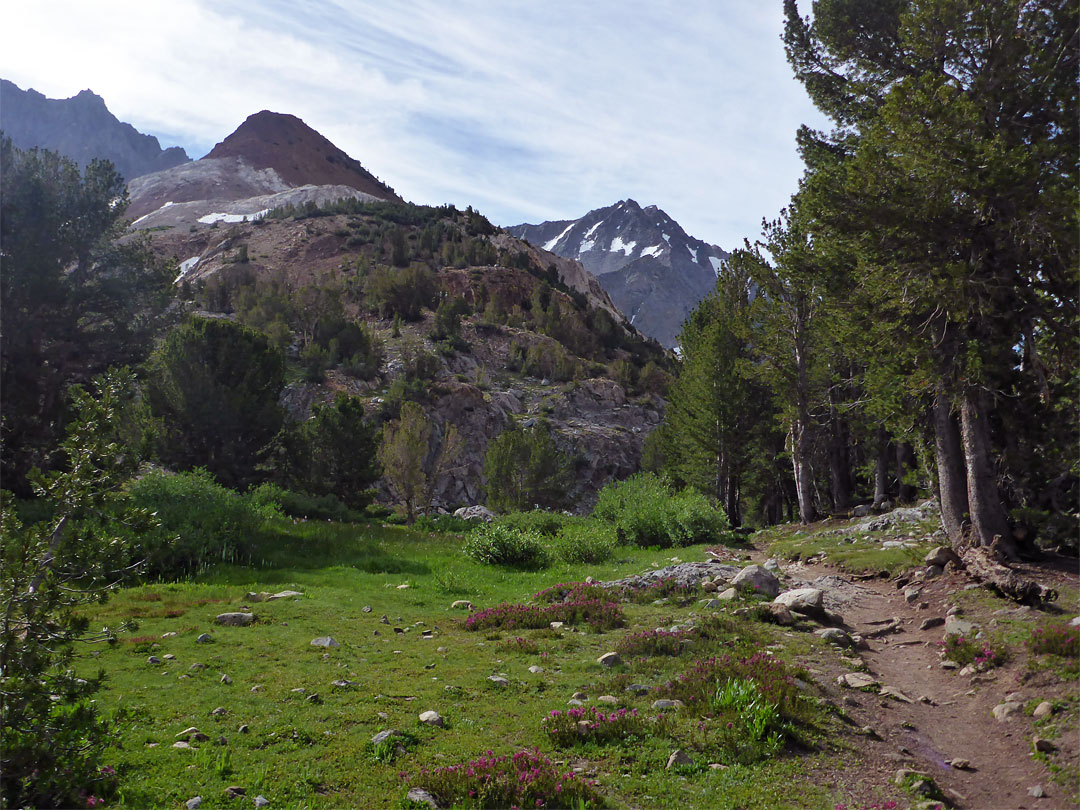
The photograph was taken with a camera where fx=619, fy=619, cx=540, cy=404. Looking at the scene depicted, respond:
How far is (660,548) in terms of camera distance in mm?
24109

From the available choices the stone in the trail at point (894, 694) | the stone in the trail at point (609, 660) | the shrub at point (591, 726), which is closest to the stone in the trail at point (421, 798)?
the shrub at point (591, 726)

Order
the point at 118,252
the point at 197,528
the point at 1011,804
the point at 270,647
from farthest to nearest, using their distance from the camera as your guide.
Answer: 1. the point at 118,252
2. the point at 197,528
3. the point at 270,647
4. the point at 1011,804

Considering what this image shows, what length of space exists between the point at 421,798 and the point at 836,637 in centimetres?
685

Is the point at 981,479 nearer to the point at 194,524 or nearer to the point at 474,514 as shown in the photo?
the point at 194,524

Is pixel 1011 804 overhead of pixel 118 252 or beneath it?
beneath

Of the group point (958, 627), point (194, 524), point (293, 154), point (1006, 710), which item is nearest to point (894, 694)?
point (1006, 710)

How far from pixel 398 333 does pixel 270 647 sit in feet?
231

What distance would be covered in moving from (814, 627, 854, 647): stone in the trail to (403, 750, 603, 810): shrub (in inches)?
222

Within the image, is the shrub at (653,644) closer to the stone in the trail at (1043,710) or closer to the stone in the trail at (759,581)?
the stone in the trail at (759,581)

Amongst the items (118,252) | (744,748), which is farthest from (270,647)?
(118,252)

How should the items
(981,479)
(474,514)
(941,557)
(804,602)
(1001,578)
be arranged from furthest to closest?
1. (474,514)
2. (941,557)
3. (981,479)
4. (804,602)
5. (1001,578)

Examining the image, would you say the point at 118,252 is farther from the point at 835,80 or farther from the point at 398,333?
the point at 398,333

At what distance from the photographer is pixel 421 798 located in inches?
184

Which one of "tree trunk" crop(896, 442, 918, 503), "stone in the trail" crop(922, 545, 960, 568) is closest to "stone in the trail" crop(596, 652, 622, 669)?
"stone in the trail" crop(922, 545, 960, 568)
